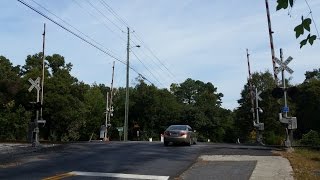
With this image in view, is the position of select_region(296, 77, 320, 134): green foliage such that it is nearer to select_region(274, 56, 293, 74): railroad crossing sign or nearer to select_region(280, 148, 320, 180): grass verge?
select_region(274, 56, 293, 74): railroad crossing sign

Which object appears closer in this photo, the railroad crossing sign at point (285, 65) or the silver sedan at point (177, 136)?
the railroad crossing sign at point (285, 65)

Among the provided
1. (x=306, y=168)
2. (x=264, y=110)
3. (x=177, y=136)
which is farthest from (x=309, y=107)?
(x=306, y=168)

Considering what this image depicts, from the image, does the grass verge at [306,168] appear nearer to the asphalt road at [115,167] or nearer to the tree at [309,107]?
the asphalt road at [115,167]

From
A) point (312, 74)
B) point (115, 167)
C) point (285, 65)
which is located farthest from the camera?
point (312, 74)

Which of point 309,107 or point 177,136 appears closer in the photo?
point 177,136

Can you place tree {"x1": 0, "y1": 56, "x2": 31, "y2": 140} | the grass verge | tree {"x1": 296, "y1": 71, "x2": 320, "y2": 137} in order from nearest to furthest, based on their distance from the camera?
1. the grass verge
2. tree {"x1": 0, "y1": 56, "x2": 31, "y2": 140}
3. tree {"x1": 296, "y1": 71, "x2": 320, "y2": 137}

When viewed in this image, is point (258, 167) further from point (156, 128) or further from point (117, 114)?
point (117, 114)

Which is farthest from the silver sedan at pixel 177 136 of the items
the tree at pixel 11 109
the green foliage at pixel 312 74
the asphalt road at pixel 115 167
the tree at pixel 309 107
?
the green foliage at pixel 312 74

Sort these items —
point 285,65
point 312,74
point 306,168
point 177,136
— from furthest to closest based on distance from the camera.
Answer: point 312,74
point 177,136
point 285,65
point 306,168

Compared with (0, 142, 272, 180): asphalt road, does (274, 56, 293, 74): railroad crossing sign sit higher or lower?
higher

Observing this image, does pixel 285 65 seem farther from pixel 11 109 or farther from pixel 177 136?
pixel 11 109

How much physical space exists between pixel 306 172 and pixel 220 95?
13748 centimetres

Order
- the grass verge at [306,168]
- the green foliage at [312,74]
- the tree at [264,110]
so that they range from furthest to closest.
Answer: the green foliage at [312,74] < the tree at [264,110] < the grass verge at [306,168]

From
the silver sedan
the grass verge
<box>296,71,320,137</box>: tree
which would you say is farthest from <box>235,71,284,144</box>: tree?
the grass verge
